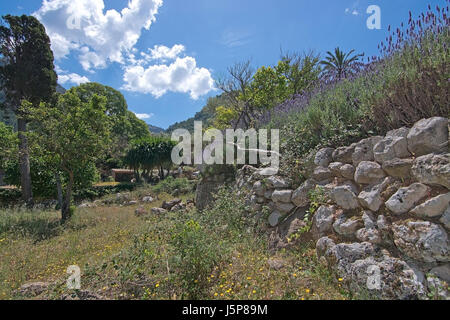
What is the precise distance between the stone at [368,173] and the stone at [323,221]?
0.47m

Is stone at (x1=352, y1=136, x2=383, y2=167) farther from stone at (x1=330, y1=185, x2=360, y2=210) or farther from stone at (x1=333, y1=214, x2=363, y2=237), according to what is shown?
stone at (x1=333, y1=214, x2=363, y2=237)

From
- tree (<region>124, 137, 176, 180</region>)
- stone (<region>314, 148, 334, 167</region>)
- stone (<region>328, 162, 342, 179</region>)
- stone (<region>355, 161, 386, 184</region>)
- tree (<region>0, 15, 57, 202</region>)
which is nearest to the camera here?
stone (<region>355, 161, 386, 184</region>)

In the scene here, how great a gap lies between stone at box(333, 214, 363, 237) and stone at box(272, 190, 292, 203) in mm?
849

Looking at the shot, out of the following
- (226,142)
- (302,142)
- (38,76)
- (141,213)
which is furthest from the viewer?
(38,76)

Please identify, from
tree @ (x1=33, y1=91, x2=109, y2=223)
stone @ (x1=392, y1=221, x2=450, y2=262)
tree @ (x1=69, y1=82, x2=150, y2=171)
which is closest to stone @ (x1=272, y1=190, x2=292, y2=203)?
stone @ (x1=392, y1=221, x2=450, y2=262)

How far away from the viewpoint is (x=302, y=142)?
3.74m

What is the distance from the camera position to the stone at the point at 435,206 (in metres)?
1.73

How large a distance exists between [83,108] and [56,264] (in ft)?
17.0

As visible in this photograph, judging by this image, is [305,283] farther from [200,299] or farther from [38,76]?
[38,76]

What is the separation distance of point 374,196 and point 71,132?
790 centimetres

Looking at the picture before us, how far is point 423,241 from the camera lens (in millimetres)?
1698

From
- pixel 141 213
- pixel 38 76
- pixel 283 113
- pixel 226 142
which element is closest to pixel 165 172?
pixel 38 76

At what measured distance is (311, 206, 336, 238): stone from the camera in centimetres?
248

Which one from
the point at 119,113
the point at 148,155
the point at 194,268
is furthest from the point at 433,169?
the point at 119,113
